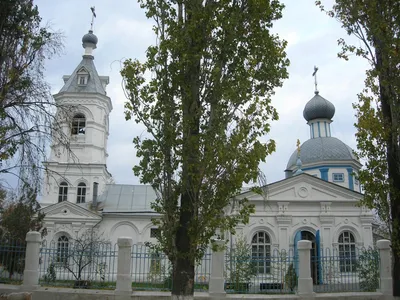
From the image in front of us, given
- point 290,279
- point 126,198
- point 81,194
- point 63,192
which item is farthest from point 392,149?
point 63,192

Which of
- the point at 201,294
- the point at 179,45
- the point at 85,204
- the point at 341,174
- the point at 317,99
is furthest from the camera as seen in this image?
the point at 317,99

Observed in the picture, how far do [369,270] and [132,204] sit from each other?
16110 mm

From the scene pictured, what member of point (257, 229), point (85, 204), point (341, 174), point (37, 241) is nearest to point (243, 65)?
point (37, 241)

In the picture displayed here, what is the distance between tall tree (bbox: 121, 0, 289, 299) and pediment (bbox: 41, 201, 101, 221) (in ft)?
53.0

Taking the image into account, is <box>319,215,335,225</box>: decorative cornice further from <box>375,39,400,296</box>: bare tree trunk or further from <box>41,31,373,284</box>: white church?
<box>375,39,400,296</box>: bare tree trunk

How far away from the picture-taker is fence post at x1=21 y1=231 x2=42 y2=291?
11922 millimetres

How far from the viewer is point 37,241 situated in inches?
484

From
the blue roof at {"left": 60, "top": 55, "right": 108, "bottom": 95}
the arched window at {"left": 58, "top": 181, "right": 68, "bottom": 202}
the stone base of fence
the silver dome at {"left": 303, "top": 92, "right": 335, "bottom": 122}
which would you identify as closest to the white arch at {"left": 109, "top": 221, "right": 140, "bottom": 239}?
the arched window at {"left": 58, "top": 181, "right": 68, "bottom": 202}

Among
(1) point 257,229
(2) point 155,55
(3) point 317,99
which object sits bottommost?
(1) point 257,229

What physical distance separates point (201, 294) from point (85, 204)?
15690mm

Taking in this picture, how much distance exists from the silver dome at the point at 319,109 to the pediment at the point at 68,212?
1784cm

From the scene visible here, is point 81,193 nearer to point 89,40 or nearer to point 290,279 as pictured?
point 89,40

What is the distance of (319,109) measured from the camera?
109 feet

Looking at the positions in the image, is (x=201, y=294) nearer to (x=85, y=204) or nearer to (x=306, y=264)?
(x=306, y=264)
